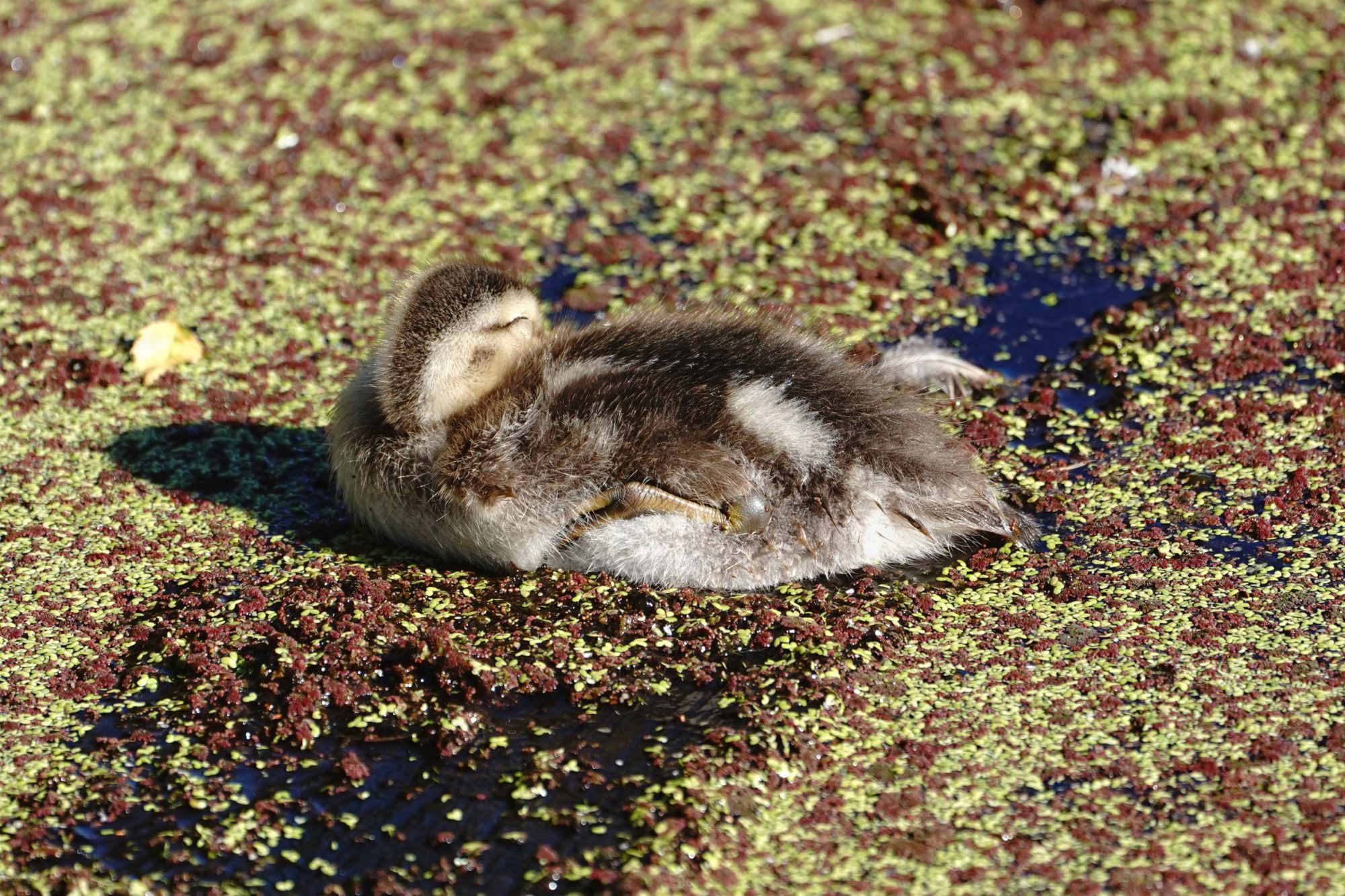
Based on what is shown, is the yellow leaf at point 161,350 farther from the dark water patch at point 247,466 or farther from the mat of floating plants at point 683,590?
the dark water patch at point 247,466

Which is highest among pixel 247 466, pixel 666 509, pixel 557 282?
pixel 666 509

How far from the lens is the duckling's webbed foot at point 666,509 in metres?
3.81

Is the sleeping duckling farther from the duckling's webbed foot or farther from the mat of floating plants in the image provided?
the mat of floating plants

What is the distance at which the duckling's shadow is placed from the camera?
4.29 metres

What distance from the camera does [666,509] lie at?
3842 millimetres

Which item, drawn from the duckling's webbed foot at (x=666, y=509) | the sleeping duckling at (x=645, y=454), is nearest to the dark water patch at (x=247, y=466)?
the sleeping duckling at (x=645, y=454)

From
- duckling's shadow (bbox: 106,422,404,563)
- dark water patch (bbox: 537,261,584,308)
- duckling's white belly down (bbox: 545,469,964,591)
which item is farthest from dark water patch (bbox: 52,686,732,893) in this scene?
dark water patch (bbox: 537,261,584,308)

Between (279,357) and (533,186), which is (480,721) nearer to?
(279,357)

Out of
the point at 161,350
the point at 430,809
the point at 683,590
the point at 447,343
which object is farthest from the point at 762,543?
the point at 161,350

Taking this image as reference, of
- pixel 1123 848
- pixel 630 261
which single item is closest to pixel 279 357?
pixel 630 261

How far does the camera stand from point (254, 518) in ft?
14.3

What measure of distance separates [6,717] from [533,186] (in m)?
3.18

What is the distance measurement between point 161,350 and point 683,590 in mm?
2168

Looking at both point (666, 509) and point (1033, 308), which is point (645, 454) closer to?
point (666, 509)
